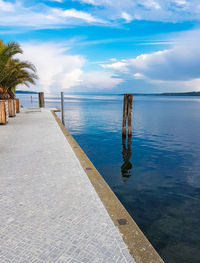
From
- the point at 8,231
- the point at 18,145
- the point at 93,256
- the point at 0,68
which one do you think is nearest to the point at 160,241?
the point at 93,256

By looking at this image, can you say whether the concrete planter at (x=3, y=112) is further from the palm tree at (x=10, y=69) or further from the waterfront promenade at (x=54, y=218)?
the waterfront promenade at (x=54, y=218)

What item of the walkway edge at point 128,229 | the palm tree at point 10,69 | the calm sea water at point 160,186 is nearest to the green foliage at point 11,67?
the palm tree at point 10,69

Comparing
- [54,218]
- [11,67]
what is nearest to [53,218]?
[54,218]

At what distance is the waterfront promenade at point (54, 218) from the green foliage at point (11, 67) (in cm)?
948

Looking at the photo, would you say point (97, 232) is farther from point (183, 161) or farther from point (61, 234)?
point (183, 161)

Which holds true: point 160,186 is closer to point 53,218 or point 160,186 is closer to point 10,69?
point 53,218

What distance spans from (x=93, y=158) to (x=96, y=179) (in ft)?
17.0

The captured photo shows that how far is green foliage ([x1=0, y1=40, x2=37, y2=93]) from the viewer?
477 inches

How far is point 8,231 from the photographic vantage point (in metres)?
2.49

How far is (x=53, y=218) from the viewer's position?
9.04 ft

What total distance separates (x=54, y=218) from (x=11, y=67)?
1350 centimetres

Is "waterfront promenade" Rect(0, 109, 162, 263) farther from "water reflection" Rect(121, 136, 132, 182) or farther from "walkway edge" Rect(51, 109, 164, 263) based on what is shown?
"water reflection" Rect(121, 136, 132, 182)

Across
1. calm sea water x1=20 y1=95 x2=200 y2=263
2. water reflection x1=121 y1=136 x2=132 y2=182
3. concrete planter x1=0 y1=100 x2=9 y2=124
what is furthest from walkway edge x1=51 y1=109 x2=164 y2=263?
concrete planter x1=0 y1=100 x2=9 y2=124

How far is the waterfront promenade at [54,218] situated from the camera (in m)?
2.14
